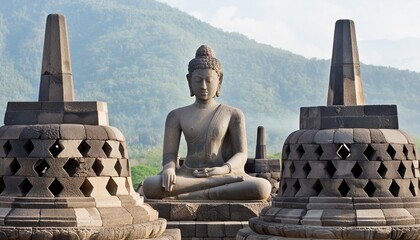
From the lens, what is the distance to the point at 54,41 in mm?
12844

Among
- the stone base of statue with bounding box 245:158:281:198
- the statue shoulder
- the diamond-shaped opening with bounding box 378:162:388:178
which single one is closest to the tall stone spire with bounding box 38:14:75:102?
the diamond-shaped opening with bounding box 378:162:388:178

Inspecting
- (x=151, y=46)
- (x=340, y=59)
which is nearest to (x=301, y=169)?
(x=340, y=59)

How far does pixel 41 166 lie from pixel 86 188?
1.58 ft

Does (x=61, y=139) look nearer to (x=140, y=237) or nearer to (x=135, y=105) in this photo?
(x=140, y=237)

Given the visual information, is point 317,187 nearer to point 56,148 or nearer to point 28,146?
point 56,148

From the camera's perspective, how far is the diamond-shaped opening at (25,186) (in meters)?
12.0

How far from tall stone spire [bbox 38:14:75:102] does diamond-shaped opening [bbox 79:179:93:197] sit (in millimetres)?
1013

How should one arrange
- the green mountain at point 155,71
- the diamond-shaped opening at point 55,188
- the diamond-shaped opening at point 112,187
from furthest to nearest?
the green mountain at point 155,71 → the diamond-shaped opening at point 112,187 → the diamond-shaped opening at point 55,188

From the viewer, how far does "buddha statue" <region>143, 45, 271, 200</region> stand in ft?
58.5

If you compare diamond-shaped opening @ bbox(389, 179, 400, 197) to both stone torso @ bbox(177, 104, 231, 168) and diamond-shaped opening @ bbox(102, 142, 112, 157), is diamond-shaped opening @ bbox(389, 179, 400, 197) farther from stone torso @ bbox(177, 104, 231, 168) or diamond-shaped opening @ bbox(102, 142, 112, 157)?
stone torso @ bbox(177, 104, 231, 168)

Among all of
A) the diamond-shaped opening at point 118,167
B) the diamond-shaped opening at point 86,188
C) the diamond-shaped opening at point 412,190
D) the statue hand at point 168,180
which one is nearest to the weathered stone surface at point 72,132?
the diamond-shaped opening at point 86,188

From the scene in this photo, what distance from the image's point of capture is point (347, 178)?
13.0 meters

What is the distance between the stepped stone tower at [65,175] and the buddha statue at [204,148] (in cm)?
513

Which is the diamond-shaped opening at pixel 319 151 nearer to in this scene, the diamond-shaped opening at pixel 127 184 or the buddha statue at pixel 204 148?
the diamond-shaped opening at pixel 127 184
